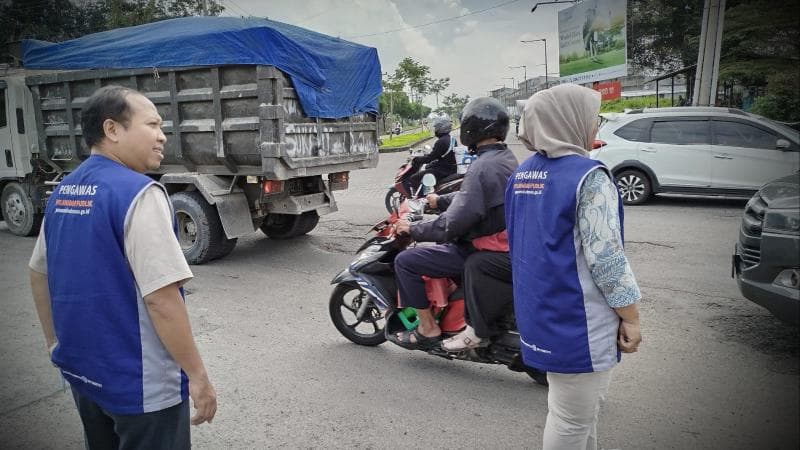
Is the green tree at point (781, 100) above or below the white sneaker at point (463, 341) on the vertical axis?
above

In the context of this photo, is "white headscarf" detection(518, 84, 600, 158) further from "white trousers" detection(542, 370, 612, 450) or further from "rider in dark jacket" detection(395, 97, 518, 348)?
"rider in dark jacket" detection(395, 97, 518, 348)

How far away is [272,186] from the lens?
21.0ft

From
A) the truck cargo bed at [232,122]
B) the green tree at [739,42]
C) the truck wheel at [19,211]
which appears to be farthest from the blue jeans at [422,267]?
the truck wheel at [19,211]

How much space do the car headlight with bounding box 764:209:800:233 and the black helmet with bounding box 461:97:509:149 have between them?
72.9 inches

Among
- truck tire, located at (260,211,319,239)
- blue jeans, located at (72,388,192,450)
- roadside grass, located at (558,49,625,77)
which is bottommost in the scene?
truck tire, located at (260,211,319,239)

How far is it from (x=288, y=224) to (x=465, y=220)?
5.13 meters

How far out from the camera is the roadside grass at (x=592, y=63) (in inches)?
919

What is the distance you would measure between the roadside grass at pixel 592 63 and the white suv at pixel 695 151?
589 inches

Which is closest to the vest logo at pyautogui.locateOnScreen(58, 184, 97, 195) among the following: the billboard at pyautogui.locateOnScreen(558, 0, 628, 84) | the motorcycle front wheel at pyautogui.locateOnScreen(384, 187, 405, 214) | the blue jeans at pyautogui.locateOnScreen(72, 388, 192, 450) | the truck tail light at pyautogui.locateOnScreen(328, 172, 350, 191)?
the blue jeans at pyautogui.locateOnScreen(72, 388, 192, 450)

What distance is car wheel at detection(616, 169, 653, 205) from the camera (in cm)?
969

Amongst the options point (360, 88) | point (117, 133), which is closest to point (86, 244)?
point (117, 133)

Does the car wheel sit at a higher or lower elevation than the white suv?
lower

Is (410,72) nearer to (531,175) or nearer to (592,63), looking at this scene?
(592,63)

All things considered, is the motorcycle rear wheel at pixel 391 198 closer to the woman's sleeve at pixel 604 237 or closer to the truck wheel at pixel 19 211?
the truck wheel at pixel 19 211
